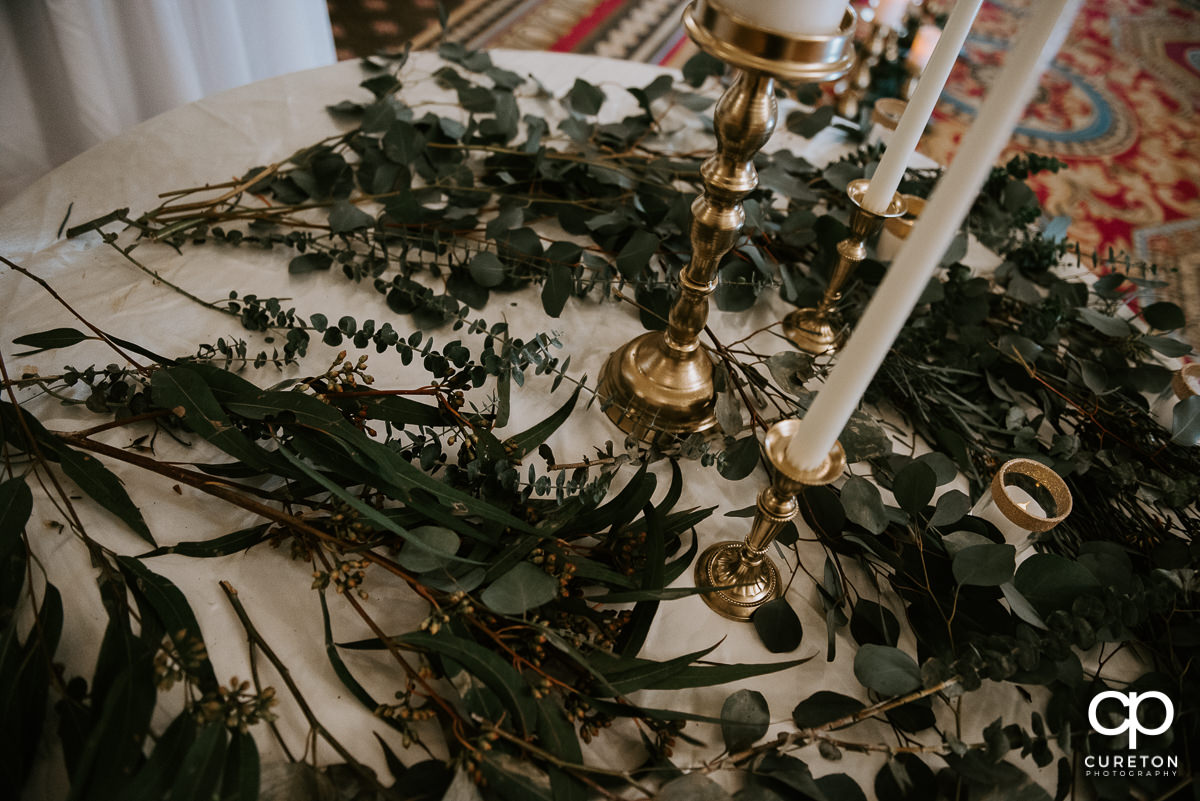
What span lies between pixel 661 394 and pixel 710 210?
152mm

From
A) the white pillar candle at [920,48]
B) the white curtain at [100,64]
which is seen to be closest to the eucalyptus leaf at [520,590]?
the white curtain at [100,64]

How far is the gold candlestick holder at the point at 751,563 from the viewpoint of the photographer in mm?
416

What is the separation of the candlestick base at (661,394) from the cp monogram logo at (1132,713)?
1.04ft

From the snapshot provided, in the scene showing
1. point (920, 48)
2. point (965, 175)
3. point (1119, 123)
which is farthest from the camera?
point (1119, 123)

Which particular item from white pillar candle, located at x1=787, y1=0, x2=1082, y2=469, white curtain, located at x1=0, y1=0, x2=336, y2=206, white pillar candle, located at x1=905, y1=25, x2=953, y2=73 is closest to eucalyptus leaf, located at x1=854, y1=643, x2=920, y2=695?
white pillar candle, located at x1=787, y1=0, x2=1082, y2=469

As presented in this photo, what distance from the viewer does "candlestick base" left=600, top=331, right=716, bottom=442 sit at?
1.90 ft

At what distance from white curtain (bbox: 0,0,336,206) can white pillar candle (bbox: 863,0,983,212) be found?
1049 millimetres

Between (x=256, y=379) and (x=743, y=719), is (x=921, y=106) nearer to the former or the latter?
(x=743, y=719)

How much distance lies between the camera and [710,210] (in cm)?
50

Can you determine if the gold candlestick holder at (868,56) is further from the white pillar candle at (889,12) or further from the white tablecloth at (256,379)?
the white tablecloth at (256,379)

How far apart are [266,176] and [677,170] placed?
1.38 ft

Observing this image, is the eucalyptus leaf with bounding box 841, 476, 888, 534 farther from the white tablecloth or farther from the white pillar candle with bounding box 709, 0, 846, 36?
the white pillar candle with bounding box 709, 0, 846, 36

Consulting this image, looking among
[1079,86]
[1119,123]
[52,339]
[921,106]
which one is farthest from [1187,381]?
[1079,86]

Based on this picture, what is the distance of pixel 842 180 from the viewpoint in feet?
2.60
